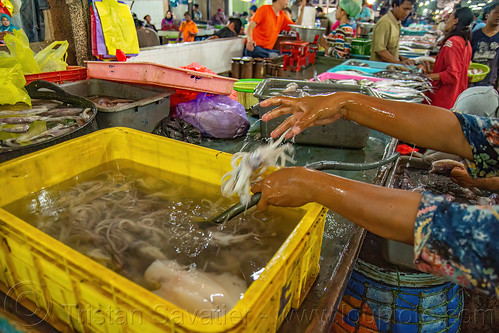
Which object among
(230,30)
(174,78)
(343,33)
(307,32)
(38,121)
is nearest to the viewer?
(38,121)

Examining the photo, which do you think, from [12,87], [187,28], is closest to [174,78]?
[12,87]

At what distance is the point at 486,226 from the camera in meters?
1.02

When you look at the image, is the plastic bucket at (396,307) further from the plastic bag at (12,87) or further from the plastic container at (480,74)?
the plastic container at (480,74)

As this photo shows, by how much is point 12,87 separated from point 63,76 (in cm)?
78

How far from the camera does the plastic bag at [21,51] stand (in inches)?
123

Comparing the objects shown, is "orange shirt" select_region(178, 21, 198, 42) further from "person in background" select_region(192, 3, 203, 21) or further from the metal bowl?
"person in background" select_region(192, 3, 203, 21)

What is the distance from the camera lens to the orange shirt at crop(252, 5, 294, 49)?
907 centimetres

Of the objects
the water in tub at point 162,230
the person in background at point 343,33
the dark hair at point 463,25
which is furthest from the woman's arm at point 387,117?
the person in background at point 343,33

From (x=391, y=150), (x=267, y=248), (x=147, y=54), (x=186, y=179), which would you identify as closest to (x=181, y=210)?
(x=186, y=179)

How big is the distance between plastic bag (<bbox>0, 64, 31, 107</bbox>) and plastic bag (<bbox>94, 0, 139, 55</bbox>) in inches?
49.2

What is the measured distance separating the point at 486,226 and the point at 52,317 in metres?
1.79

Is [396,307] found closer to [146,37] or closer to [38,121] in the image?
[38,121]

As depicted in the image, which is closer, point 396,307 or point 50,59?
point 396,307

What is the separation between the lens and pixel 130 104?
292 centimetres
